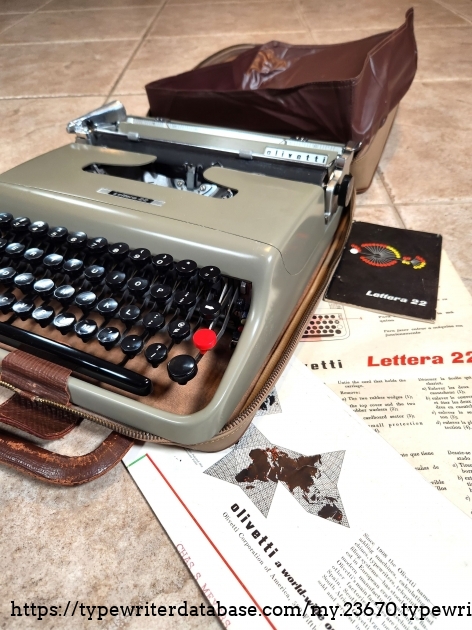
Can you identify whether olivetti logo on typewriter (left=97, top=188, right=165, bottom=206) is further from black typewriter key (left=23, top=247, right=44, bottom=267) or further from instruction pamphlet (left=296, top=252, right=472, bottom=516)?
instruction pamphlet (left=296, top=252, right=472, bottom=516)

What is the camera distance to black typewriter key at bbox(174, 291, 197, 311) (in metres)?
0.62

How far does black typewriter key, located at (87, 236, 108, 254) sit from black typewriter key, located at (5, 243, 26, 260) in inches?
4.7

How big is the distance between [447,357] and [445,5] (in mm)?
2534

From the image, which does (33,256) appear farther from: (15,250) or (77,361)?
(77,361)

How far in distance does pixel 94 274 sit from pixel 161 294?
13cm

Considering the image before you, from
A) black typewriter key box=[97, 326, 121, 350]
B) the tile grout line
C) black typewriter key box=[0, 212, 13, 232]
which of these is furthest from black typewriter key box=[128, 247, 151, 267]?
the tile grout line

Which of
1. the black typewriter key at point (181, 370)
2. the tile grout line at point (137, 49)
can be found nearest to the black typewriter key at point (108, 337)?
the black typewriter key at point (181, 370)

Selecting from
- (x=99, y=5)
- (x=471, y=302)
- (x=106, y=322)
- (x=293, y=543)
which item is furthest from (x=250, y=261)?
(x=99, y=5)

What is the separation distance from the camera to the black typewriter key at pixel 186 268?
0.63m

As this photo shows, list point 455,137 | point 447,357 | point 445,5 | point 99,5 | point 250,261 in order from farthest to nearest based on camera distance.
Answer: point 99,5 < point 445,5 < point 455,137 < point 447,357 < point 250,261

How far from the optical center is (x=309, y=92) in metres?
0.93

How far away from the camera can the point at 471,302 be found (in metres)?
0.85

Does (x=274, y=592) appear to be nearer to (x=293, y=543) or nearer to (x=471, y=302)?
(x=293, y=543)

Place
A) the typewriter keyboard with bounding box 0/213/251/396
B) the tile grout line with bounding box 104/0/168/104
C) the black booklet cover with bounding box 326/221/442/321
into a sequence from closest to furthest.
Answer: the typewriter keyboard with bounding box 0/213/251/396, the black booklet cover with bounding box 326/221/442/321, the tile grout line with bounding box 104/0/168/104
